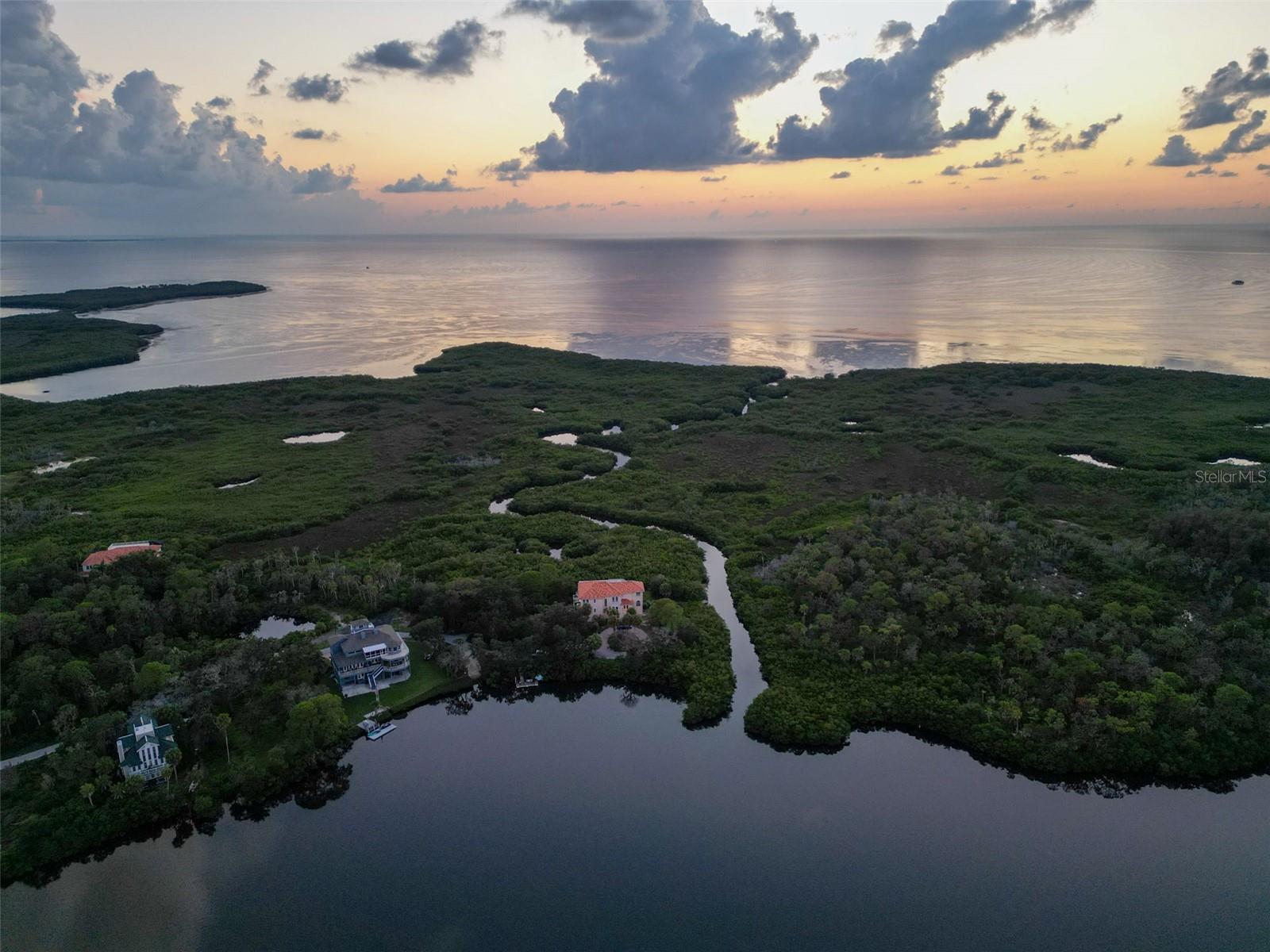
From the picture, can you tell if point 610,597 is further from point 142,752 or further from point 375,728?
point 142,752

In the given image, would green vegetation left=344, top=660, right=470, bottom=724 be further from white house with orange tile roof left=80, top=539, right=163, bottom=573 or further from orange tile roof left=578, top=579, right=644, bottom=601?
white house with orange tile roof left=80, top=539, right=163, bottom=573

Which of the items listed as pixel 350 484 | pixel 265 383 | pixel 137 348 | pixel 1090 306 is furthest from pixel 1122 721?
pixel 1090 306

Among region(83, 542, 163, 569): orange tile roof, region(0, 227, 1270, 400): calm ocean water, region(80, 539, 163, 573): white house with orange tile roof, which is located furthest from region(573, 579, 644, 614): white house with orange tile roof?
region(0, 227, 1270, 400): calm ocean water

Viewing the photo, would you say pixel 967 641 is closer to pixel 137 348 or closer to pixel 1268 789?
pixel 1268 789

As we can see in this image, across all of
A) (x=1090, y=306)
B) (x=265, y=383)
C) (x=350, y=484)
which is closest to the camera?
(x=350, y=484)

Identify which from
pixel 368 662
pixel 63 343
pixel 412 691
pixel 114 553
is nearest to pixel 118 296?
pixel 63 343

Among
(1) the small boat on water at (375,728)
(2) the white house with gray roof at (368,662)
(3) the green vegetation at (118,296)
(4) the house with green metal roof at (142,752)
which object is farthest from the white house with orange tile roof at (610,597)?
(3) the green vegetation at (118,296)
